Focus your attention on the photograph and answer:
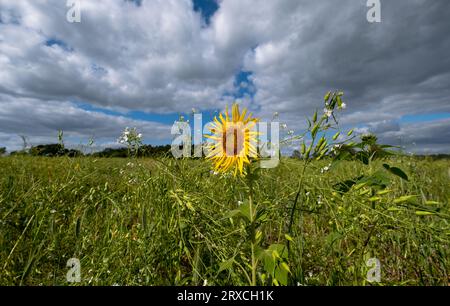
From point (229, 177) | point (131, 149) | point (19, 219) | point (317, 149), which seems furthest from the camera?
point (131, 149)

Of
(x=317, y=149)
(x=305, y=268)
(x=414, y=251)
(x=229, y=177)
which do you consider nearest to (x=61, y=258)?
(x=229, y=177)

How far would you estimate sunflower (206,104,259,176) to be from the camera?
1.03m

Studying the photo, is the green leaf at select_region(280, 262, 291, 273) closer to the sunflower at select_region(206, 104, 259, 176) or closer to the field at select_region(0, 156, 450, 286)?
the field at select_region(0, 156, 450, 286)

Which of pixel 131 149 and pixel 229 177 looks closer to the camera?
pixel 229 177

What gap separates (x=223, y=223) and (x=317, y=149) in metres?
0.62

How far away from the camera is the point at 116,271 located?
3.83 ft

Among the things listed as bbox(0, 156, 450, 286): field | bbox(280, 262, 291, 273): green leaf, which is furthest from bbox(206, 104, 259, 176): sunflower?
bbox(280, 262, 291, 273): green leaf

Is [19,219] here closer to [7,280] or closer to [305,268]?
[7,280]

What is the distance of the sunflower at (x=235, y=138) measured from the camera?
1.03 meters

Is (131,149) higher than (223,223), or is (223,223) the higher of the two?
(131,149)

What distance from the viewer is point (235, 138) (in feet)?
3.50

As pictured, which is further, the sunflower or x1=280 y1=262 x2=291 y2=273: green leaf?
the sunflower
